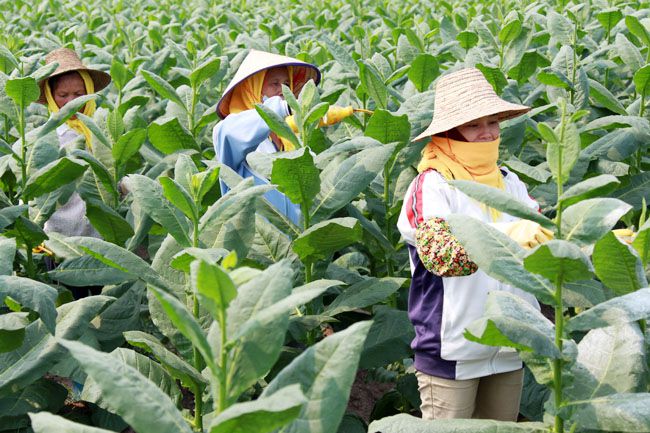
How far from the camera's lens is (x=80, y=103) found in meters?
3.84

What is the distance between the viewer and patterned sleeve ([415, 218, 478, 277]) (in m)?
2.90

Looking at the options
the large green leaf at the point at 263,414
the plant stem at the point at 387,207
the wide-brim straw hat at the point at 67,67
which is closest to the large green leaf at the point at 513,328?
the large green leaf at the point at 263,414

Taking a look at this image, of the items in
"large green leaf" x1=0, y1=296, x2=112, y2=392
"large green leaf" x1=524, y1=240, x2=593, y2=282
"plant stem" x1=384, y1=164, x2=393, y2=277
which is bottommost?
"plant stem" x1=384, y1=164, x2=393, y2=277

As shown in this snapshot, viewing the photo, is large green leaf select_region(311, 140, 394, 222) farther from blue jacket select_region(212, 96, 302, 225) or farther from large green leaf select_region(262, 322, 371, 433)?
large green leaf select_region(262, 322, 371, 433)

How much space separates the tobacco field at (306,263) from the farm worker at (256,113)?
147 mm

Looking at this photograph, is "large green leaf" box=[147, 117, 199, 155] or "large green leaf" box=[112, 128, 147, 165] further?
"large green leaf" box=[147, 117, 199, 155]

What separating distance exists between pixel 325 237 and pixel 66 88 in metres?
2.32

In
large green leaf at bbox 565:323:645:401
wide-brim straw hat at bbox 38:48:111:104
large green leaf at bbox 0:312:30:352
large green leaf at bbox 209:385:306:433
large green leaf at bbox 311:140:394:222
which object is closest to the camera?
large green leaf at bbox 209:385:306:433

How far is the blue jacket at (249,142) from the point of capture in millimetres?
3896

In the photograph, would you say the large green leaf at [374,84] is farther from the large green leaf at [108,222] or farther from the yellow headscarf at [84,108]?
the yellow headscarf at [84,108]

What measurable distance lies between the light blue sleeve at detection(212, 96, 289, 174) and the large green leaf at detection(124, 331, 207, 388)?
3.74ft

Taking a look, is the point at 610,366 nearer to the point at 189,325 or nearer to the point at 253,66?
the point at 189,325

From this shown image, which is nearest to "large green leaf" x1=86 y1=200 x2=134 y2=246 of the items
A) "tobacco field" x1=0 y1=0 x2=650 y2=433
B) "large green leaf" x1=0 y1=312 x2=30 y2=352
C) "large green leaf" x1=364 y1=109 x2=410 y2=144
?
"tobacco field" x1=0 y1=0 x2=650 y2=433

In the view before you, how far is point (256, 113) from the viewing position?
13.1 feet
